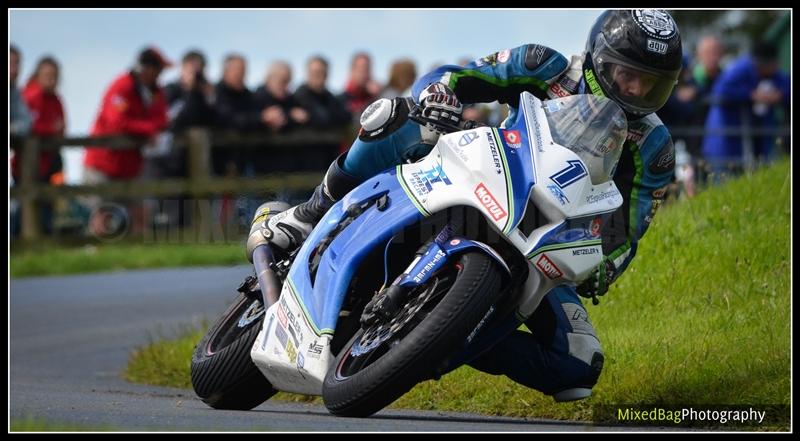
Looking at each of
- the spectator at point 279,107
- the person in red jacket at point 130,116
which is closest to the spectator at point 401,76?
the spectator at point 279,107

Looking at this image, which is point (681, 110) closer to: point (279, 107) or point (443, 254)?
point (279, 107)

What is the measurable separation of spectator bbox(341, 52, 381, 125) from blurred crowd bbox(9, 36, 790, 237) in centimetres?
1

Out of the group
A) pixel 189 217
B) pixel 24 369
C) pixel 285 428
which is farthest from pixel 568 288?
pixel 189 217

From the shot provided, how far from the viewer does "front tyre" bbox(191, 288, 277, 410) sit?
6949 millimetres

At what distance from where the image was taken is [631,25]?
21.0 ft

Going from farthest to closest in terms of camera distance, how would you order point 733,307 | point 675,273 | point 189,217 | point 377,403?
point 189,217 → point 675,273 → point 733,307 → point 377,403

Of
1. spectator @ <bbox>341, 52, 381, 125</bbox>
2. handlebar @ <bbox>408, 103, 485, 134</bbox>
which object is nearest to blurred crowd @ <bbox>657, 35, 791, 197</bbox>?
spectator @ <bbox>341, 52, 381, 125</bbox>

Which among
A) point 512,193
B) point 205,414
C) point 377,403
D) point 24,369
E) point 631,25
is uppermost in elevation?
point 631,25

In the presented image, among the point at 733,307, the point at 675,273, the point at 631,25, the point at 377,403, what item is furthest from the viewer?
the point at 675,273

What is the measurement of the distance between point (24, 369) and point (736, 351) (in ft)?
15.1

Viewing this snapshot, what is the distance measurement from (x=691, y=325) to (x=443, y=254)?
2686 millimetres

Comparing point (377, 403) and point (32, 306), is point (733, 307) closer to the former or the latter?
point (377, 403)

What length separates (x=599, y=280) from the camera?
6488 millimetres

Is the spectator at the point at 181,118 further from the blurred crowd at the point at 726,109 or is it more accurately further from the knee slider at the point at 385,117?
the knee slider at the point at 385,117
